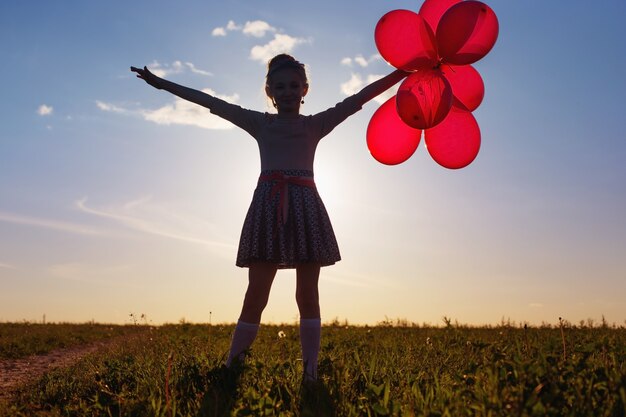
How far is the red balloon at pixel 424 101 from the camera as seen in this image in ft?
14.7

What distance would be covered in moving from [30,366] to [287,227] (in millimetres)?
5017

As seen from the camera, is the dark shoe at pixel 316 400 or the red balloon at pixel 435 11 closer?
the dark shoe at pixel 316 400

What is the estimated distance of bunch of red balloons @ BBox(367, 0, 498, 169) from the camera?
448 centimetres

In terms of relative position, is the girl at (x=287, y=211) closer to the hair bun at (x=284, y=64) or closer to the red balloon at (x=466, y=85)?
the hair bun at (x=284, y=64)

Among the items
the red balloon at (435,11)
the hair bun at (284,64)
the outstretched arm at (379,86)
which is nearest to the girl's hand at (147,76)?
the hair bun at (284,64)

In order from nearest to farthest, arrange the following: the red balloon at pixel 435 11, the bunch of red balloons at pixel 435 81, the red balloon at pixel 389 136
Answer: the bunch of red balloons at pixel 435 81, the red balloon at pixel 435 11, the red balloon at pixel 389 136

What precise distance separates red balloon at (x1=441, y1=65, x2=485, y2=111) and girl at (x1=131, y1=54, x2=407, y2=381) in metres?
0.85

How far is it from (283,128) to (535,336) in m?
4.95

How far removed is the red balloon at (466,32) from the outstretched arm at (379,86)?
1.61 ft

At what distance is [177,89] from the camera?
5.04 m

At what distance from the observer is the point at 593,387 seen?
299 centimetres

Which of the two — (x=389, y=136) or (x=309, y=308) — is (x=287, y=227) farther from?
(x=389, y=136)

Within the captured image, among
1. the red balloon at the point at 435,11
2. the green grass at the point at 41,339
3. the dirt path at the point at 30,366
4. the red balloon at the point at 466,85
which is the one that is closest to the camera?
the red balloon at the point at 435,11

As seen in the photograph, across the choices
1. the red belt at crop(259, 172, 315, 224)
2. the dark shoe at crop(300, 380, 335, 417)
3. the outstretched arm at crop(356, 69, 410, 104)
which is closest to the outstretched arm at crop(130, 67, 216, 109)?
the red belt at crop(259, 172, 315, 224)
